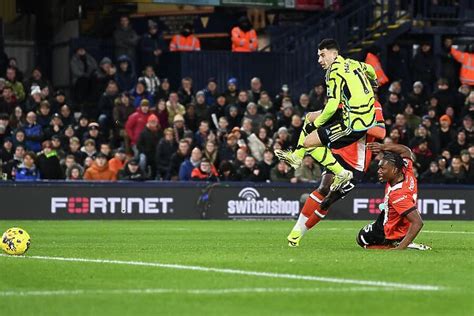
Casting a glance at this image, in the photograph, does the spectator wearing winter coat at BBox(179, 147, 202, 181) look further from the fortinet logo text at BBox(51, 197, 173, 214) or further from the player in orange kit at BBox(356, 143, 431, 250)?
the player in orange kit at BBox(356, 143, 431, 250)

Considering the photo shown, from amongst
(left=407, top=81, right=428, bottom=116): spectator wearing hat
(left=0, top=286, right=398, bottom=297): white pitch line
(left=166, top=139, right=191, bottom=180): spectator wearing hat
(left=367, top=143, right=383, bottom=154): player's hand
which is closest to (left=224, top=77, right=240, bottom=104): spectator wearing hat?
(left=166, top=139, right=191, bottom=180): spectator wearing hat

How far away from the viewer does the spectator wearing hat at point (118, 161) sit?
1078 inches

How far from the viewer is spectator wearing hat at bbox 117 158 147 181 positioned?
27.1 meters

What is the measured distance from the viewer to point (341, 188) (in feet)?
51.4

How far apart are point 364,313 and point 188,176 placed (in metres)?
18.4

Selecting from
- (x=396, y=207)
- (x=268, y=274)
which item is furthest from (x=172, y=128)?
(x=268, y=274)

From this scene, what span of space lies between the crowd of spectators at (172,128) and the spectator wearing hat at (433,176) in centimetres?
2

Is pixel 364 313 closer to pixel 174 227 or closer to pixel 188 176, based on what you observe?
pixel 174 227

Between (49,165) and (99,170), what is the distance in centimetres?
105

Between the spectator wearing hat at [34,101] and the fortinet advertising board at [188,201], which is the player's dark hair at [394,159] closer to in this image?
the fortinet advertising board at [188,201]

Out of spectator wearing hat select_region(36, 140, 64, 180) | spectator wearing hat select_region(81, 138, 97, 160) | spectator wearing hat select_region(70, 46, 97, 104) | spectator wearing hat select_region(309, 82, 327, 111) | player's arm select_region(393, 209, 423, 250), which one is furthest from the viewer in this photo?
spectator wearing hat select_region(70, 46, 97, 104)

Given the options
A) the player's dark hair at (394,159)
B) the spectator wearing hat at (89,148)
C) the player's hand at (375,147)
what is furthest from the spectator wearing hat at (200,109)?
the player's dark hair at (394,159)

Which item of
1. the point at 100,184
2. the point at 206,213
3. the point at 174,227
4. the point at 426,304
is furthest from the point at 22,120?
the point at 426,304

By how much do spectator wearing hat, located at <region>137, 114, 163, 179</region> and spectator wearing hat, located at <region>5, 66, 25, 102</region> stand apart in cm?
297
